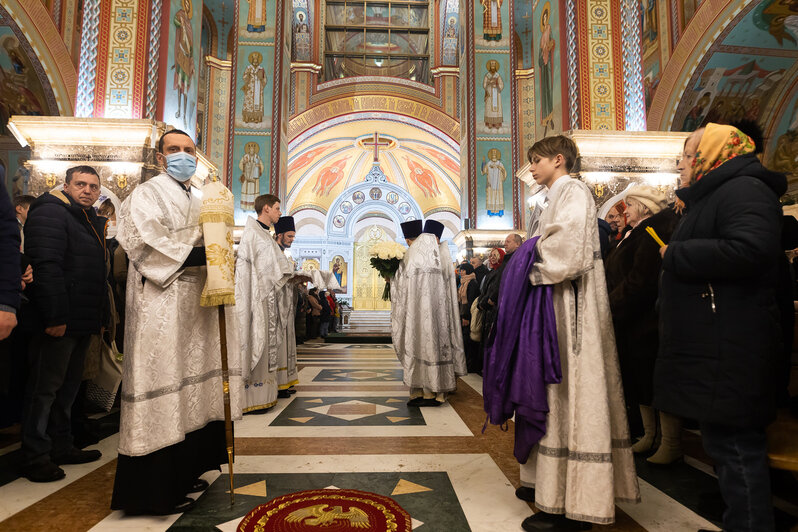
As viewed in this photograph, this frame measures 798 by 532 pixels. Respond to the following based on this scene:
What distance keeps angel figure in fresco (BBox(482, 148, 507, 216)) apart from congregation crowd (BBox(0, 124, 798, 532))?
28.2 feet

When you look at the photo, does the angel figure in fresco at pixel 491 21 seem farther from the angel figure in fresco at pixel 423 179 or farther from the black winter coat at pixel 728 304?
the black winter coat at pixel 728 304

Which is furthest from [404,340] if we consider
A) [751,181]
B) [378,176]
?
[378,176]

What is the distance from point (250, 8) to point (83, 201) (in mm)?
10396

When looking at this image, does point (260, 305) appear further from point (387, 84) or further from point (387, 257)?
point (387, 84)

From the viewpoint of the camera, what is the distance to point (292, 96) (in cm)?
1814

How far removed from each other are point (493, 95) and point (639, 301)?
1031cm

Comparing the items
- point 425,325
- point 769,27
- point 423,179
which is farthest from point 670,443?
point 423,179

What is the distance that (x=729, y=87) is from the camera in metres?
9.07

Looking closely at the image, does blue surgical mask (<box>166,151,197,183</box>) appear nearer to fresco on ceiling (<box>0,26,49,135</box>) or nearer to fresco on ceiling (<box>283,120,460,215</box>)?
fresco on ceiling (<box>0,26,49,135</box>)

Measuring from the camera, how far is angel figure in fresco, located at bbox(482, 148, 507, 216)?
449 inches

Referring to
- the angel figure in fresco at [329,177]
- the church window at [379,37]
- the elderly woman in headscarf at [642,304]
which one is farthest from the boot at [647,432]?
the angel figure in fresco at [329,177]

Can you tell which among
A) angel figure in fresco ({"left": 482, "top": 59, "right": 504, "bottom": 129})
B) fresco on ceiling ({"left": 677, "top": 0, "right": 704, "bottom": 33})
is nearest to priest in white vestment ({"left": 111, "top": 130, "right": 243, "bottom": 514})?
fresco on ceiling ({"left": 677, "top": 0, "right": 704, "bottom": 33})

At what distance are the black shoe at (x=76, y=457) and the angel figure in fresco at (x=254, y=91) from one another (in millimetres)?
9627

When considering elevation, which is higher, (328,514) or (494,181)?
(494,181)
